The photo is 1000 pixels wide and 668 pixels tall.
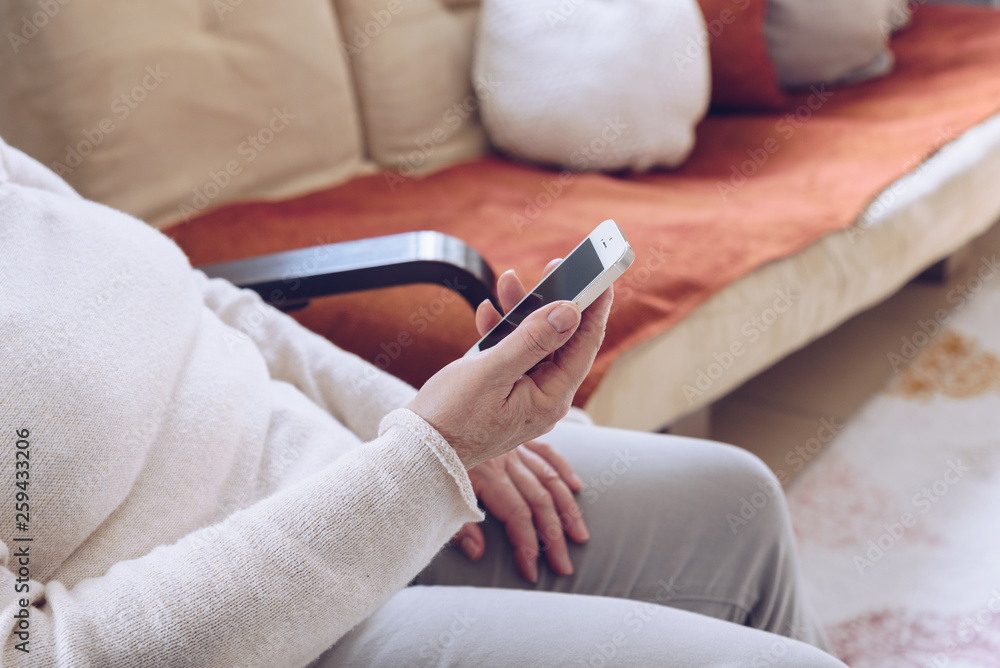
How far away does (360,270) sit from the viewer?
38.0 inches

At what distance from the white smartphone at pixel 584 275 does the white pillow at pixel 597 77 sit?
1.03 meters

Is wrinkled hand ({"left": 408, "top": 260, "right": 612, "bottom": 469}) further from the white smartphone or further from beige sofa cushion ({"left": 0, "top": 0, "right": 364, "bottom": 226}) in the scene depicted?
beige sofa cushion ({"left": 0, "top": 0, "right": 364, "bottom": 226})

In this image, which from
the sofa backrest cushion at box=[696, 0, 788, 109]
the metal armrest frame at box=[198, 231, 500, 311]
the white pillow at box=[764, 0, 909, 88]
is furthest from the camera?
the white pillow at box=[764, 0, 909, 88]

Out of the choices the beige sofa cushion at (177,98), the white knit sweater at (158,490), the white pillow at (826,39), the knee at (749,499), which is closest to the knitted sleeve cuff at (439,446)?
the white knit sweater at (158,490)

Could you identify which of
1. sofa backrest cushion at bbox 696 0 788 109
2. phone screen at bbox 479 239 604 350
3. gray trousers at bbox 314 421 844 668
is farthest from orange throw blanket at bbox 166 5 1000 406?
phone screen at bbox 479 239 604 350

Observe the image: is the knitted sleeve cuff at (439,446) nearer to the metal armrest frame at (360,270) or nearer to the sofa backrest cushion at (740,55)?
the metal armrest frame at (360,270)

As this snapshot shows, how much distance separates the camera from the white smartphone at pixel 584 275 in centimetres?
62

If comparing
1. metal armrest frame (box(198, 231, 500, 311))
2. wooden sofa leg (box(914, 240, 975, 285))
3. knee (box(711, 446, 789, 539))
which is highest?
metal armrest frame (box(198, 231, 500, 311))

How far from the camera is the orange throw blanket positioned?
45.3 inches

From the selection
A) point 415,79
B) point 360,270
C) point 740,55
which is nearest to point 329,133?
point 415,79

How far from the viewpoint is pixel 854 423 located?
1618 mm

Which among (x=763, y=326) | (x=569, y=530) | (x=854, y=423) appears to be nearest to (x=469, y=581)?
(x=569, y=530)

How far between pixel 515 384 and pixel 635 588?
10.8 inches

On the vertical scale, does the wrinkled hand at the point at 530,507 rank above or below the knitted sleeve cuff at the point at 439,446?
below
